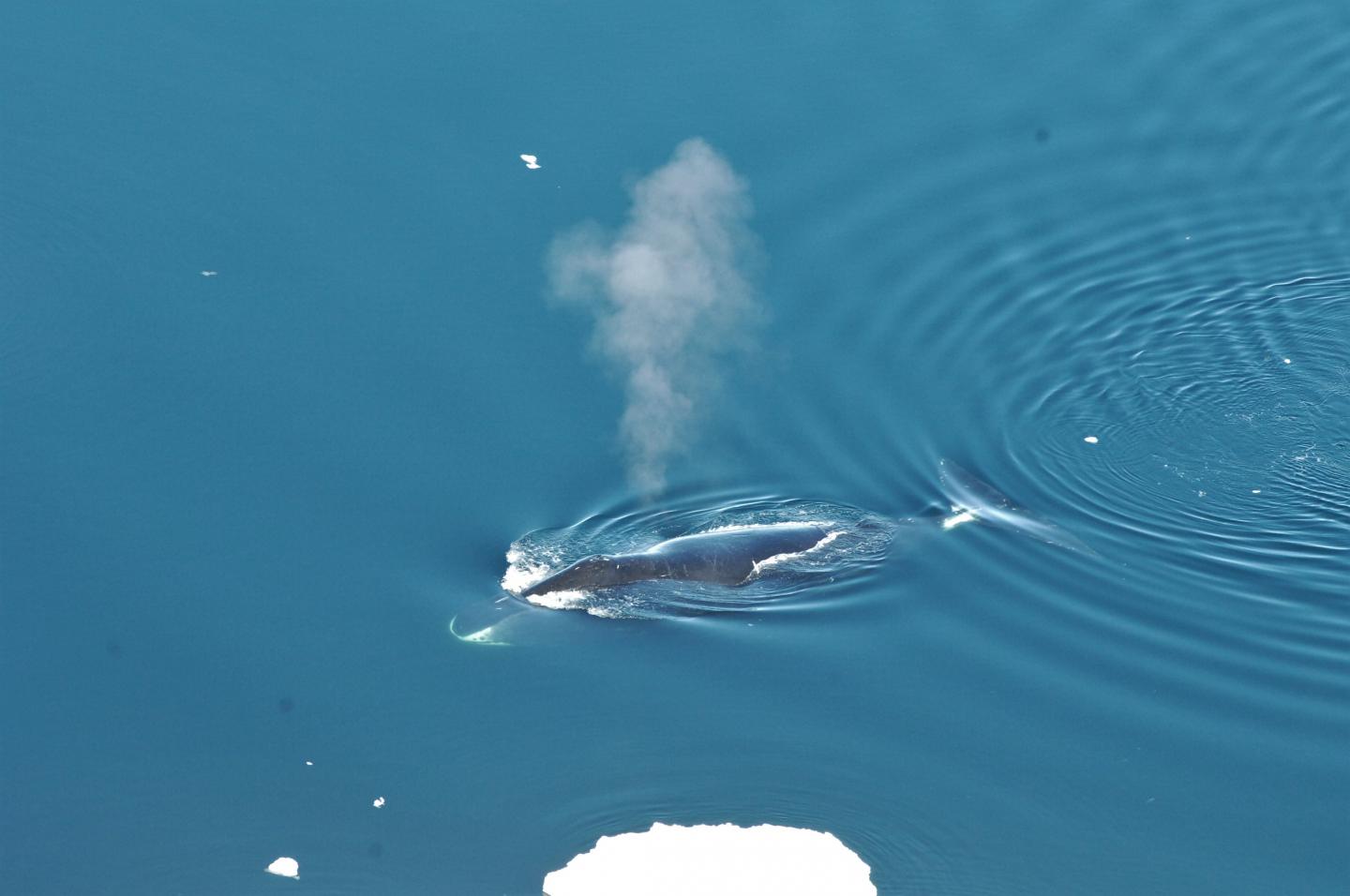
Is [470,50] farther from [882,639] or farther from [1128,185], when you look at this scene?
[882,639]

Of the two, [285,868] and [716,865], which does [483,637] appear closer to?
[285,868]

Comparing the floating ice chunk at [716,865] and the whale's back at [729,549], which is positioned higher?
the whale's back at [729,549]

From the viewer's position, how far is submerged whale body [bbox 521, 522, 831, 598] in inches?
744

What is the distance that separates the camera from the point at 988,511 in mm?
20094

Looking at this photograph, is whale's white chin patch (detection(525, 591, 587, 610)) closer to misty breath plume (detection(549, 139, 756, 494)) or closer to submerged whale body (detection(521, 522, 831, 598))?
submerged whale body (detection(521, 522, 831, 598))

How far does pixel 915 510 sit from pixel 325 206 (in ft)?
36.7

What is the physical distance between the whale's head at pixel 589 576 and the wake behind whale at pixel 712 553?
1 centimetres

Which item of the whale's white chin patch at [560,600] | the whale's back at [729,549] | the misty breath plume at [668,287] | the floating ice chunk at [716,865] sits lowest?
the floating ice chunk at [716,865]

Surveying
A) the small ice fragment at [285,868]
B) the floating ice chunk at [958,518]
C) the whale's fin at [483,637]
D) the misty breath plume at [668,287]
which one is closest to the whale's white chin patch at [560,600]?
the whale's fin at [483,637]

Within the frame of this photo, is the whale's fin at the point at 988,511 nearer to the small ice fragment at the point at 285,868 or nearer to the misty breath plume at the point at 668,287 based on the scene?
the misty breath plume at the point at 668,287

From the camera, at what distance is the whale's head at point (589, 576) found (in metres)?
18.8

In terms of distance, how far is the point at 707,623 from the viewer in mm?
18953

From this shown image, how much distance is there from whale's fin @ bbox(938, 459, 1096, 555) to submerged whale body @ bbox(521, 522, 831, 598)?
1.86m

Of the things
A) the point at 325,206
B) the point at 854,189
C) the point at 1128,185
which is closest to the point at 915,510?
the point at 854,189
